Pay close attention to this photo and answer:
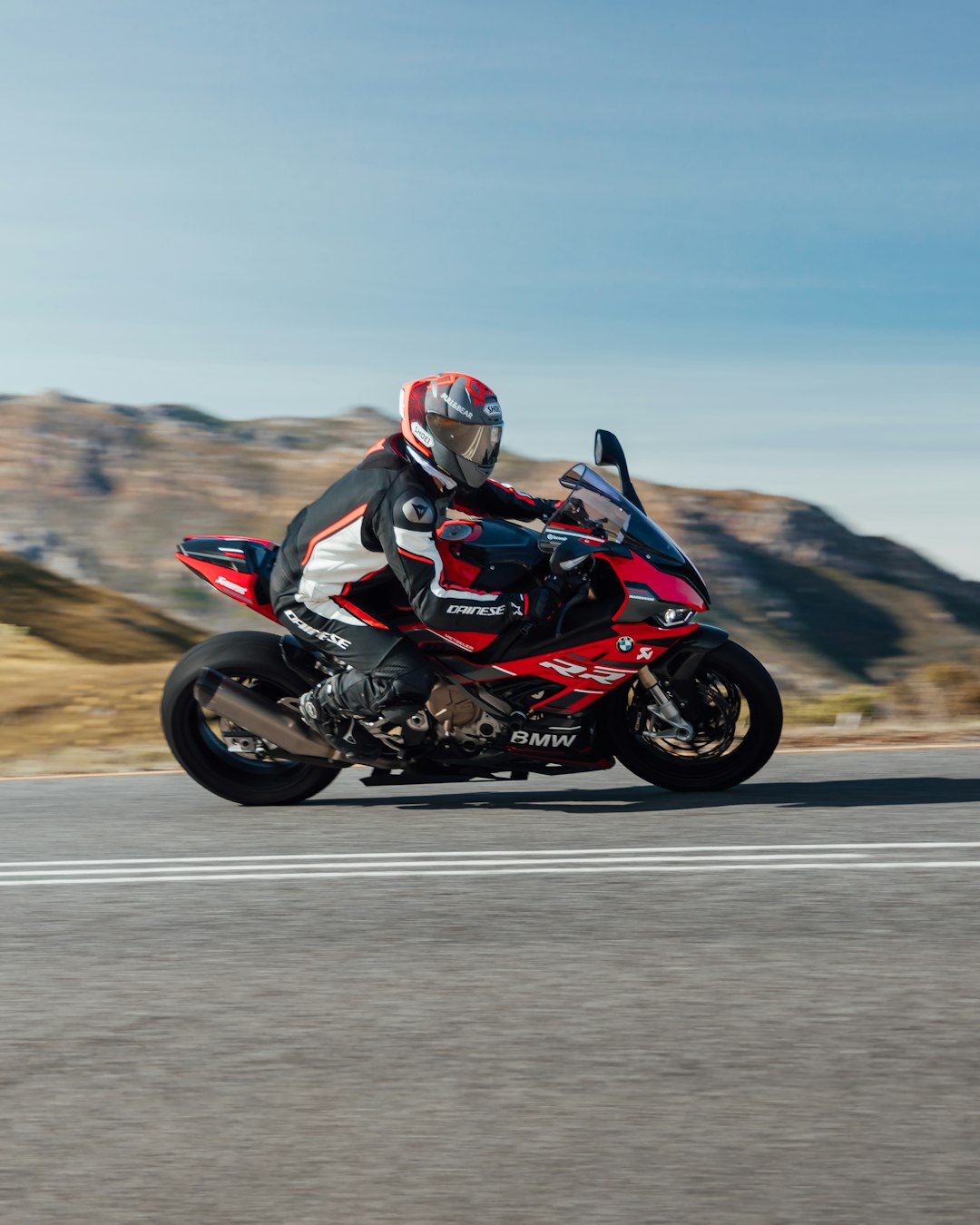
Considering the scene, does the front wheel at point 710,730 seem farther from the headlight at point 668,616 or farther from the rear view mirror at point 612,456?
the rear view mirror at point 612,456

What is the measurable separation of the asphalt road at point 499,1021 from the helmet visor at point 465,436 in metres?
1.77

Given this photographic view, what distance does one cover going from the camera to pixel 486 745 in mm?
7430

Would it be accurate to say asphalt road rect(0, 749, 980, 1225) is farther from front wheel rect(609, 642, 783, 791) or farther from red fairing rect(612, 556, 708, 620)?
red fairing rect(612, 556, 708, 620)

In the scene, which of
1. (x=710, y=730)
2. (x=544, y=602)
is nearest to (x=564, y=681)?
(x=544, y=602)

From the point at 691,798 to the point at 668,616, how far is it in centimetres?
89

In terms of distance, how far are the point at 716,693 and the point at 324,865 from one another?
230 centimetres

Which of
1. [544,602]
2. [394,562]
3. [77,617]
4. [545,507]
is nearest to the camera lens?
[394,562]

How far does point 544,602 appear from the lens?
24.2 feet

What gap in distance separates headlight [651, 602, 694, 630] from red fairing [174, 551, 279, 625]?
190cm

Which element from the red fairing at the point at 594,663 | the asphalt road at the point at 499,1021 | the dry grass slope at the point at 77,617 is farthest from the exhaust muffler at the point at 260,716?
the dry grass slope at the point at 77,617

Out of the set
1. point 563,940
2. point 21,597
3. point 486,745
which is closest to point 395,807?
point 486,745

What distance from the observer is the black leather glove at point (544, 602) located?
24.2 feet

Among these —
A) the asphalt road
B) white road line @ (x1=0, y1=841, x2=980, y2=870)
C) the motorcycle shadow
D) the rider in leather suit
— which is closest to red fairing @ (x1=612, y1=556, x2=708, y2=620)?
the rider in leather suit

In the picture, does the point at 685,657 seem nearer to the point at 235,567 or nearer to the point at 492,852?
the point at 492,852
